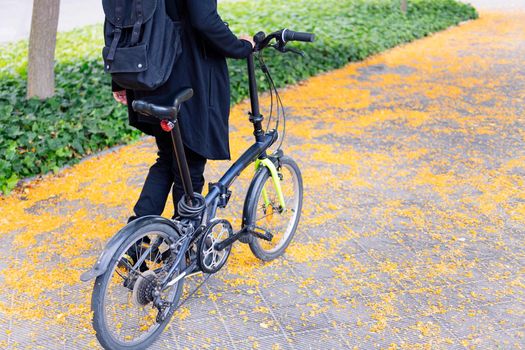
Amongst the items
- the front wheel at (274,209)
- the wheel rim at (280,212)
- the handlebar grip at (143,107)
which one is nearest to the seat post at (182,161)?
the handlebar grip at (143,107)

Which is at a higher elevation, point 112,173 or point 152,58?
point 152,58

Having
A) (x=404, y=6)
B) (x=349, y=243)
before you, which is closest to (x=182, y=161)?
(x=349, y=243)

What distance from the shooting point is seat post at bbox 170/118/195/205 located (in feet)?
9.03

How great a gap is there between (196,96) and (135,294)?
972mm

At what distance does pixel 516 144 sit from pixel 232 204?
286cm

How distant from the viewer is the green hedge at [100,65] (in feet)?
16.6

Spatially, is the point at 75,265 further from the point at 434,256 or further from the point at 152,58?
the point at 434,256

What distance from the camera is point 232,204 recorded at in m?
4.55

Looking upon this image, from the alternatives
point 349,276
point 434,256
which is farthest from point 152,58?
point 434,256

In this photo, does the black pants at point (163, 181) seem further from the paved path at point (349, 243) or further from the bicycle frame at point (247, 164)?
the paved path at point (349, 243)

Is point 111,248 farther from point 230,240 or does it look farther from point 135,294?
point 230,240

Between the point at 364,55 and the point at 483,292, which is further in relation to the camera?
the point at 364,55

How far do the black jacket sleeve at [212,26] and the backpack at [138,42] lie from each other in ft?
0.39

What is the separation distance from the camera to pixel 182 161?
9.40 feet
